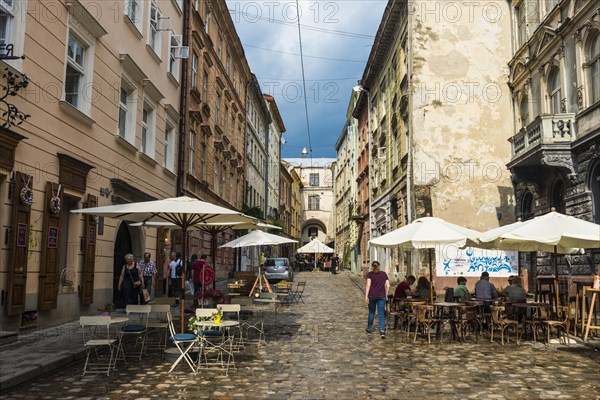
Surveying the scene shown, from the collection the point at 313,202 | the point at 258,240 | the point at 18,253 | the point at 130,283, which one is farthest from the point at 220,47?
the point at 313,202

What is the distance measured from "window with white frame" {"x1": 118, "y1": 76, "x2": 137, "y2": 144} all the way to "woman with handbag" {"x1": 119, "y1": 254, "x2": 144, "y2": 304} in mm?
4813

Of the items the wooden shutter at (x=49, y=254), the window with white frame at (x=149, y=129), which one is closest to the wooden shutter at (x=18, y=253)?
the wooden shutter at (x=49, y=254)

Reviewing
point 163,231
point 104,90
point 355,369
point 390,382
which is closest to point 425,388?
point 390,382

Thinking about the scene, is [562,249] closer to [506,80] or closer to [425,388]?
[425,388]

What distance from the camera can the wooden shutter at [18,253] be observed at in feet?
31.2

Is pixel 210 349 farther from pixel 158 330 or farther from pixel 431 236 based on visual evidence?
pixel 431 236

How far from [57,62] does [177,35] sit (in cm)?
988

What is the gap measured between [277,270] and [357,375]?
24875 mm

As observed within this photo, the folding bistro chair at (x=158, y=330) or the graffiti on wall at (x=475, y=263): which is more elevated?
the graffiti on wall at (x=475, y=263)

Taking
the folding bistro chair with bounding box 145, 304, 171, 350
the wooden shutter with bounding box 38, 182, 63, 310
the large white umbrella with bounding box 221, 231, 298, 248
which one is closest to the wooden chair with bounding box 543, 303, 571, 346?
the folding bistro chair with bounding box 145, 304, 171, 350

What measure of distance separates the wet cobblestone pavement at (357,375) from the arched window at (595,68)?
827 centimetres

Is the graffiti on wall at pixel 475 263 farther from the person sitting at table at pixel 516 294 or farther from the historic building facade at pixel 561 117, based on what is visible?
the person sitting at table at pixel 516 294

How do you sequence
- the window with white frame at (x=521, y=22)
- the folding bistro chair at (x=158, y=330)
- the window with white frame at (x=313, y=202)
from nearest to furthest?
the folding bistro chair at (x=158, y=330) < the window with white frame at (x=521, y=22) < the window with white frame at (x=313, y=202)

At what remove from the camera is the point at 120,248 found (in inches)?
640
